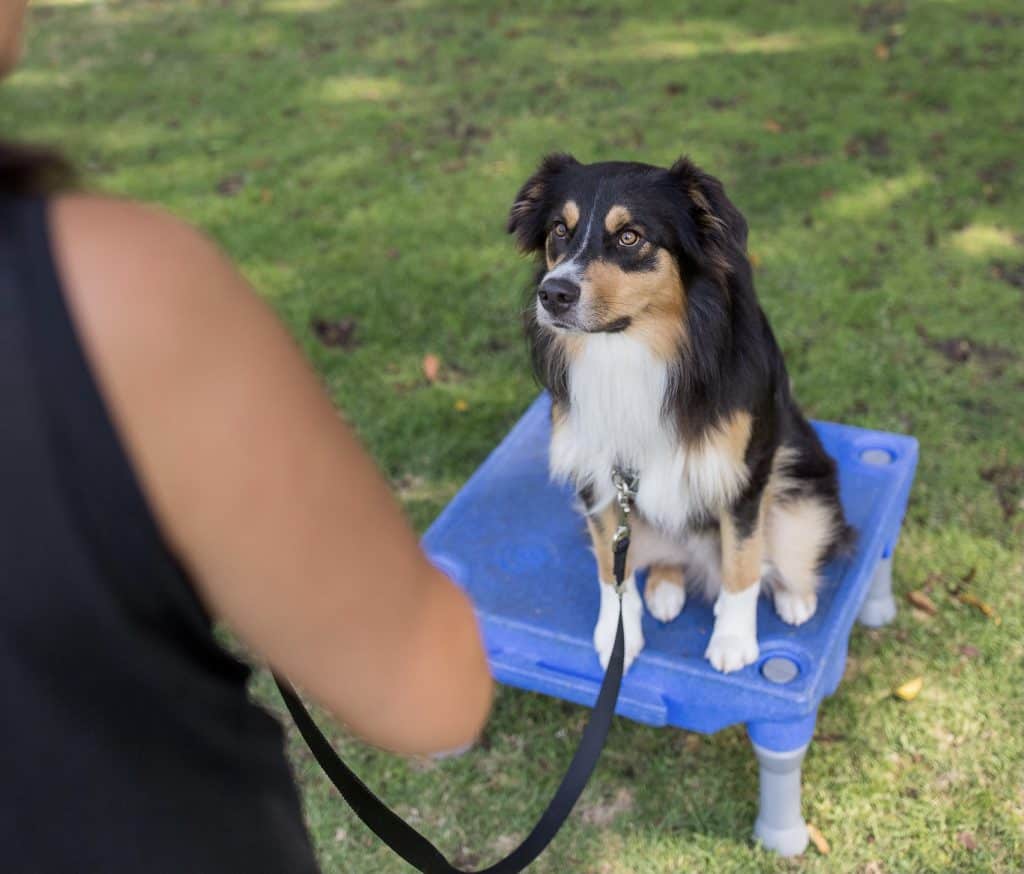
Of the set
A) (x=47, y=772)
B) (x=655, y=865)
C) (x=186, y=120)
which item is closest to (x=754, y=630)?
(x=655, y=865)

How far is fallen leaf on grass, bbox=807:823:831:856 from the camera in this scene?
2693mm

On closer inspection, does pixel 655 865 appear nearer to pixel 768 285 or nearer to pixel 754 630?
pixel 754 630

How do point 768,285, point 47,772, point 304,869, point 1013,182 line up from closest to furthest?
1. point 47,772
2. point 304,869
3. point 768,285
4. point 1013,182

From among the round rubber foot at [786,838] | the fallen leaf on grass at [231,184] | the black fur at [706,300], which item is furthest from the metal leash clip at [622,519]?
the fallen leaf on grass at [231,184]

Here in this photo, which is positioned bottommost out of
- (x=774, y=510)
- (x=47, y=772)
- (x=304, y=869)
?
(x=774, y=510)

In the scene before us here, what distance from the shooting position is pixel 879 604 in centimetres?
326

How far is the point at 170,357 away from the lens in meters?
0.65

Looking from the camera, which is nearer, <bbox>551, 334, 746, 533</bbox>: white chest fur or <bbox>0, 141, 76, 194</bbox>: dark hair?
<bbox>0, 141, 76, 194</bbox>: dark hair

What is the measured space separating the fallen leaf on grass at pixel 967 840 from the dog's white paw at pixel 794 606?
658mm

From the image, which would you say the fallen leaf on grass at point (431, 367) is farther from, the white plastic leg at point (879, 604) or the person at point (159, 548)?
the person at point (159, 548)

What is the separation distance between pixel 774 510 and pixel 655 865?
962mm

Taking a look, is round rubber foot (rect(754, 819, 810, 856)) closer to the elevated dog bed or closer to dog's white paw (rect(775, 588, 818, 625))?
the elevated dog bed

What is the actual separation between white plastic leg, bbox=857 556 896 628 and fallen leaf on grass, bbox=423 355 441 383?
2.00 meters

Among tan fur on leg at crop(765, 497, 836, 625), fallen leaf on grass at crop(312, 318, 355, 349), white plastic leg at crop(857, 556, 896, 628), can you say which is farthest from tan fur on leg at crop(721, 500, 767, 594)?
fallen leaf on grass at crop(312, 318, 355, 349)
